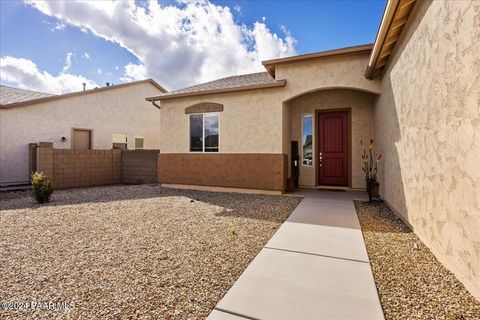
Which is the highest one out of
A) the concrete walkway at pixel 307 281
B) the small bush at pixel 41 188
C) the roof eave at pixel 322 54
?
the roof eave at pixel 322 54

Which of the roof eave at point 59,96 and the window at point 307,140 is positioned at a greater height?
the roof eave at point 59,96

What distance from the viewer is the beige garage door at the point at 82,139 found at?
1266cm

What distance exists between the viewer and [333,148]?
891 cm

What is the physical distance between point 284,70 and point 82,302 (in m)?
8.06

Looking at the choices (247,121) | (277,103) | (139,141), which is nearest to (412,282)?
(277,103)

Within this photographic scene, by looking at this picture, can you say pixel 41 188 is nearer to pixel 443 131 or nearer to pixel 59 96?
pixel 59 96

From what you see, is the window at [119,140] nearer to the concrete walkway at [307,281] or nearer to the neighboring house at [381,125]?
the neighboring house at [381,125]

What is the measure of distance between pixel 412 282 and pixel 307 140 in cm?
727

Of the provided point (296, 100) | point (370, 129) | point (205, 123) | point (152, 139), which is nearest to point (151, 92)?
point (152, 139)

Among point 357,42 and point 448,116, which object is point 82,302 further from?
point 357,42

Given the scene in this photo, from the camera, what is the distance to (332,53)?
702cm

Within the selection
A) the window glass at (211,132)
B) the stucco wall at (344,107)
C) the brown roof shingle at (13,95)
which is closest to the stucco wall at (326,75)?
the stucco wall at (344,107)

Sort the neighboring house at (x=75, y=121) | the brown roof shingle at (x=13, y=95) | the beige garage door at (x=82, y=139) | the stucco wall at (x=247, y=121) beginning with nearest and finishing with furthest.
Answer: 1. the stucco wall at (x=247, y=121)
2. the neighboring house at (x=75, y=121)
3. the brown roof shingle at (x=13, y=95)
4. the beige garage door at (x=82, y=139)

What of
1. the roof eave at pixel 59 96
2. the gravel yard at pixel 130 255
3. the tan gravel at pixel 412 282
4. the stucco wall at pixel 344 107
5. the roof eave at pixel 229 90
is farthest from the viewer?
the roof eave at pixel 59 96
